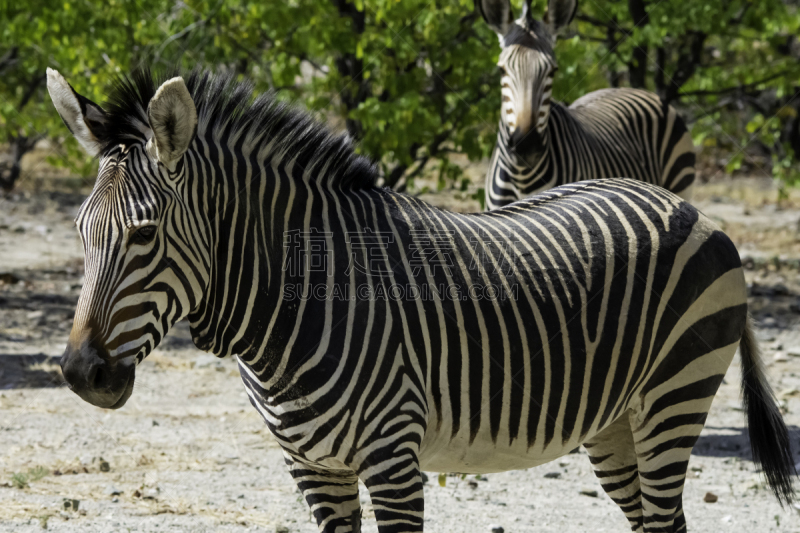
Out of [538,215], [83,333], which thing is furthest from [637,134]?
[83,333]

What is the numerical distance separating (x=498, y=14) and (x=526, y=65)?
0.65m

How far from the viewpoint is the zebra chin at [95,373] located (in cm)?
213

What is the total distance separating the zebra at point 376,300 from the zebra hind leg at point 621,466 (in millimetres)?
247

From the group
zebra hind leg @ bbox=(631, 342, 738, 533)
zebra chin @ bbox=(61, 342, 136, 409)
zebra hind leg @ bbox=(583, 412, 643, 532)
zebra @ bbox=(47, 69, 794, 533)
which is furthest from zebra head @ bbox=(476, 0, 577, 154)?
zebra chin @ bbox=(61, 342, 136, 409)

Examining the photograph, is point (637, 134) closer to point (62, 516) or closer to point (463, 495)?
point (463, 495)

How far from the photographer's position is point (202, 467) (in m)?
5.04

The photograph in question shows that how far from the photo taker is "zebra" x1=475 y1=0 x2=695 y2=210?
541 centimetres

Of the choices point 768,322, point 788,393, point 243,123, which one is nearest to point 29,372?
point 243,123

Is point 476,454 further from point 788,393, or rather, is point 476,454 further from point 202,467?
point 788,393

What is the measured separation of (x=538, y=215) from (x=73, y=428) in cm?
424

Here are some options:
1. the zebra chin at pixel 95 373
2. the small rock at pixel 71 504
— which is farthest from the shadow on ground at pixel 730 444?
the zebra chin at pixel 95 373

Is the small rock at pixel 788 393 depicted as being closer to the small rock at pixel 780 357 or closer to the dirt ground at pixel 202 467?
the dirt ground at pixel 202 467

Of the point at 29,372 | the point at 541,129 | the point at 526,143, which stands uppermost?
the point at 541,129

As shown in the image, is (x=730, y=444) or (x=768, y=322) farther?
(x=768, y=322)
